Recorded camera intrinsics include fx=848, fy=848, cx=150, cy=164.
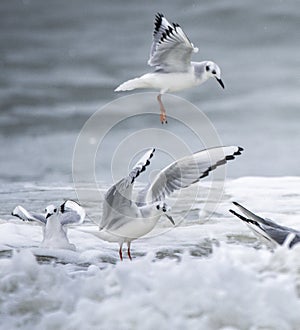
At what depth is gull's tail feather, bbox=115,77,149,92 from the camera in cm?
555

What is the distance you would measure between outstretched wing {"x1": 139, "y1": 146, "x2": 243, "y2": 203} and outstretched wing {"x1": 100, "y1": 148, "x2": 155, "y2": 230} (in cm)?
23

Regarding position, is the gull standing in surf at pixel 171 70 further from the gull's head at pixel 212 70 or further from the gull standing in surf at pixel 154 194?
the gull standing in surf at pixel 154 194

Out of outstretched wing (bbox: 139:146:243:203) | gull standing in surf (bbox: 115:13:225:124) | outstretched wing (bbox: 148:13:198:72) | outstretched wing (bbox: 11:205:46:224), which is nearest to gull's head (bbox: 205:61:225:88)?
gull standing in surf (bbox: 115:13:225:124)

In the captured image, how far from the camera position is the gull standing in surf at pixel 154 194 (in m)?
4.69

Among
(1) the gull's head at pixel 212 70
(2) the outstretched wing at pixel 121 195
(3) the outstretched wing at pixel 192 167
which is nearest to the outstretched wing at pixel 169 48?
(1) the gull's head at pixel 212 70

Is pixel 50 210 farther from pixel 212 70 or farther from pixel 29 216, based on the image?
pixel 212 70

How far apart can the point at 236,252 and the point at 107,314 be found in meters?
1.04

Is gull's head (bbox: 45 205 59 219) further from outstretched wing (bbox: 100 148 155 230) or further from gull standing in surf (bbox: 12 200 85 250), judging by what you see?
outstretched wing (bbox: 100 148 155 230)

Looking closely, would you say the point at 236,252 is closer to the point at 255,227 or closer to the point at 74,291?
the point at 255,227

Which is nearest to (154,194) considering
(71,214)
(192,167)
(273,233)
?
(192,167)

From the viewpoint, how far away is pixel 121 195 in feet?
14.9

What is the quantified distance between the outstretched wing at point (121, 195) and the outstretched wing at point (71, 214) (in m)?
0.56

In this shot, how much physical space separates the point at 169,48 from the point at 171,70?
7.5 inches

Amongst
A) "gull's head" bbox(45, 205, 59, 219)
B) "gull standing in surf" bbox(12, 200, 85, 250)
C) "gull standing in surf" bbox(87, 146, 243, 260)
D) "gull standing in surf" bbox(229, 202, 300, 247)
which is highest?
"gull standing in surf" bbox(87, 146, 243, 260)
